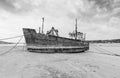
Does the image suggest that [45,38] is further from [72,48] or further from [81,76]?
[81,76]

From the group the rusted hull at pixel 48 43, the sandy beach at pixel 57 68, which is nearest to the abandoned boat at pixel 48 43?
the rusted hull at pixel 48 43

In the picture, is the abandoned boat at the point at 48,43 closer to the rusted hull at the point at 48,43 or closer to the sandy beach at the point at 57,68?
the rusted hull at the point at 48,43

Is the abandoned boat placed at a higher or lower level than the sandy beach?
higher

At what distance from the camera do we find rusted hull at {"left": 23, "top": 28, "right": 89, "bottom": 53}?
8.48 metres

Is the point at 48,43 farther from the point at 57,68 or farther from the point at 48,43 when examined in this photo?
the point at 57,68

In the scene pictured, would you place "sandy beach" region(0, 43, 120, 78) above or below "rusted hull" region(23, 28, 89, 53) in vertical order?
below

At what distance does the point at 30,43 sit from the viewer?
902 cm

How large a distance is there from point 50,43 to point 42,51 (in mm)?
1060

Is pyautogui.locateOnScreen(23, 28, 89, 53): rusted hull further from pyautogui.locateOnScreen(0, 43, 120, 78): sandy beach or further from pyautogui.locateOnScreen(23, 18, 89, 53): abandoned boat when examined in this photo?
pyautogui.locateOnScreen(0, 43, 120, 78): sandy beach

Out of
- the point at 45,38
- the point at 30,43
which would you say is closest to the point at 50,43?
the point at 45,38

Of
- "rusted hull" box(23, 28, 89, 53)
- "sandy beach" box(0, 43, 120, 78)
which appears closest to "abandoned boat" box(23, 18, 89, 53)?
"rusted hull" box(23, 28, 89, 53)

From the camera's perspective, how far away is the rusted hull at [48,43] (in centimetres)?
848

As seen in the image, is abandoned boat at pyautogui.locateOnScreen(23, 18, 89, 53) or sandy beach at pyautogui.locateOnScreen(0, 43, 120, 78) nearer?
sandy beach at pyautogui.locateOnScreen(0, 43, 120, 78)

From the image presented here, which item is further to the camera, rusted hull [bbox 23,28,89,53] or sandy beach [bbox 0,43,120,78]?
rusted hull [bbox 23,28,89,53]
